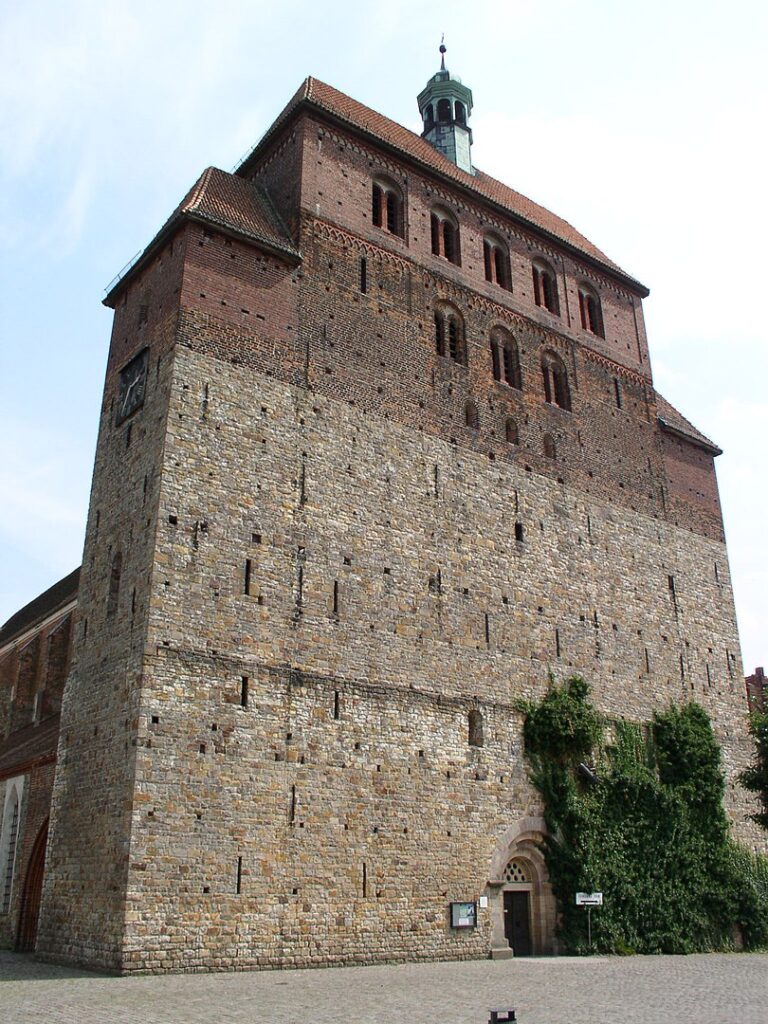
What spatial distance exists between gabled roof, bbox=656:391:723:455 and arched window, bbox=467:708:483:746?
1286cm

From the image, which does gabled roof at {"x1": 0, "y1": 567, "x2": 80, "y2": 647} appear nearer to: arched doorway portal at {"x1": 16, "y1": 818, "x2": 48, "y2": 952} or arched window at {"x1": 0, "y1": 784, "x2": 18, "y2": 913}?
arched window at {"x1": 0, "y1": 784, "x2": 18, "y2": 913}

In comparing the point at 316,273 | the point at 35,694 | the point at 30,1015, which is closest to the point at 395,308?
the point at 316,273

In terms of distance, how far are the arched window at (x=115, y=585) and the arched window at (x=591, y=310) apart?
657 inches

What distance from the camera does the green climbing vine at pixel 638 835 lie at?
20.7 meters

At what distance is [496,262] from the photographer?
1075 inches

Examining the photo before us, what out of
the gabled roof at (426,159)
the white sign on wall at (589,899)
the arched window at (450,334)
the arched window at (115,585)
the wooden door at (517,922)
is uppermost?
the gabled roof at (426,159)

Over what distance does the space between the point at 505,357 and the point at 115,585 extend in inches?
502

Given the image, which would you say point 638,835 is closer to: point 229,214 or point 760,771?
point 760,771

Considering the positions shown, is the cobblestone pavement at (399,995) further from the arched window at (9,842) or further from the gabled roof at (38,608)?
the gabled roof at (38,608)

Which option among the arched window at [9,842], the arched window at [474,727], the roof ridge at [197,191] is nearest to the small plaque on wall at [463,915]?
the arched window at [474,727]

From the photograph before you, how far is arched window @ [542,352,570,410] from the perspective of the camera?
1047 inches

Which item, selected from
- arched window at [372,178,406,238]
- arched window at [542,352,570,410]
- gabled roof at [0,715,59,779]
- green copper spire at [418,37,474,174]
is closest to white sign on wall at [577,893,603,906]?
gabled roof at [0,715,59,779]

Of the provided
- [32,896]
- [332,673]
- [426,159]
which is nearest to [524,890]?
[332,673]

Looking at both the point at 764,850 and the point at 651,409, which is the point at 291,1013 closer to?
the point at 764,850
